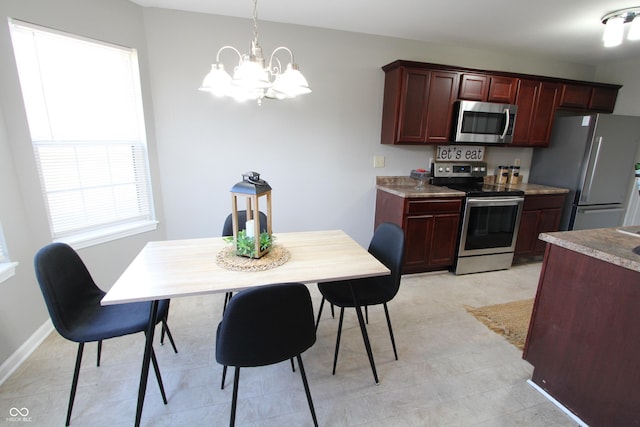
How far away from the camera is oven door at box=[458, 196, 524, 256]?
299 cm

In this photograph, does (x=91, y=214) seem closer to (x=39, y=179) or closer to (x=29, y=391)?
(x=39, y=179)

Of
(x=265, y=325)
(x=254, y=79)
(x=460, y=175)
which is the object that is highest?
(x=254, y=79)

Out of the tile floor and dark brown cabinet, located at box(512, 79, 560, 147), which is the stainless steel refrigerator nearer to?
dark brown cabinet, located at box(512, 79, 560, 147)

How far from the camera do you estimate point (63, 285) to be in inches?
56.1

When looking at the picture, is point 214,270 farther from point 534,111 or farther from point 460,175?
point 534,111

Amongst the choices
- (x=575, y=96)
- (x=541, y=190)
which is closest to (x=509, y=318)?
→ (x=541, y=190)

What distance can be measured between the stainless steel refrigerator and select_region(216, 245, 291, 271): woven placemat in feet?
11.7

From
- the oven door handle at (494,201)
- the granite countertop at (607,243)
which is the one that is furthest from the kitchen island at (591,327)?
the oven door handle at (494,201)

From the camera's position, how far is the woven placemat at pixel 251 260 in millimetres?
1483

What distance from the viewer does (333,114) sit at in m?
3.06

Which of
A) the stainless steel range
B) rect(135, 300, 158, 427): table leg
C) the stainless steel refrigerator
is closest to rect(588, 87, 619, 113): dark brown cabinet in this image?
the stainless steel refrigerator

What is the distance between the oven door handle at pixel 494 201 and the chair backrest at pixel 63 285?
10.4 ft

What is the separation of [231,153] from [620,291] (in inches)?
114

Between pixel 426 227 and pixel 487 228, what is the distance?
0.73 metres
